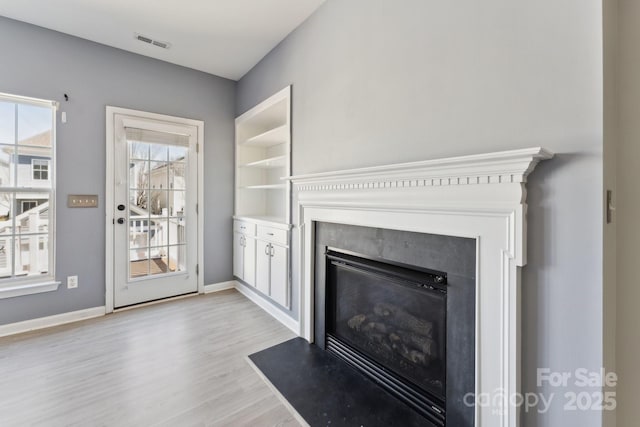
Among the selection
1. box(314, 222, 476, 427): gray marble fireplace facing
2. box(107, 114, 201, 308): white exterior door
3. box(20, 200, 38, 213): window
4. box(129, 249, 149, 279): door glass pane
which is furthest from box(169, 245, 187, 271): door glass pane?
box(314, 222, 476, 427): gray marble fireplace facing

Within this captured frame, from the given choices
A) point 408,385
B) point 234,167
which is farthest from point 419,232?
point 234,167

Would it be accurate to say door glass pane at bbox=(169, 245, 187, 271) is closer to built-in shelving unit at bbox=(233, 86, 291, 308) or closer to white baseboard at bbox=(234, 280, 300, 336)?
built-in shelving unit at bbox=(233, 86, 291, 308)

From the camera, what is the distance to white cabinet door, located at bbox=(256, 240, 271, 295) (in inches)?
117

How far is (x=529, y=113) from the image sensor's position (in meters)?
1.19

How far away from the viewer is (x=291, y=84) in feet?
8.82

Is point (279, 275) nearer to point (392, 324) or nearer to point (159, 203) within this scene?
point (392, 324)

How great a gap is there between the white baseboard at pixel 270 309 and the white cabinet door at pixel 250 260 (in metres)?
0.17

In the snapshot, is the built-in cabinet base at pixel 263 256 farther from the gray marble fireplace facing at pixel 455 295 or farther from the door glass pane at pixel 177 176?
the gray marble fireplace facing at pixel 455 295

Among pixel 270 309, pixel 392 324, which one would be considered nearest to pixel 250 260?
pixel 270 309

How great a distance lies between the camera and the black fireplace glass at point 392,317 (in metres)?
1.53

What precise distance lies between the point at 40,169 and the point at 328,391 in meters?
3.28

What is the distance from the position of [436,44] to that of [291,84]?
4.94 ft
